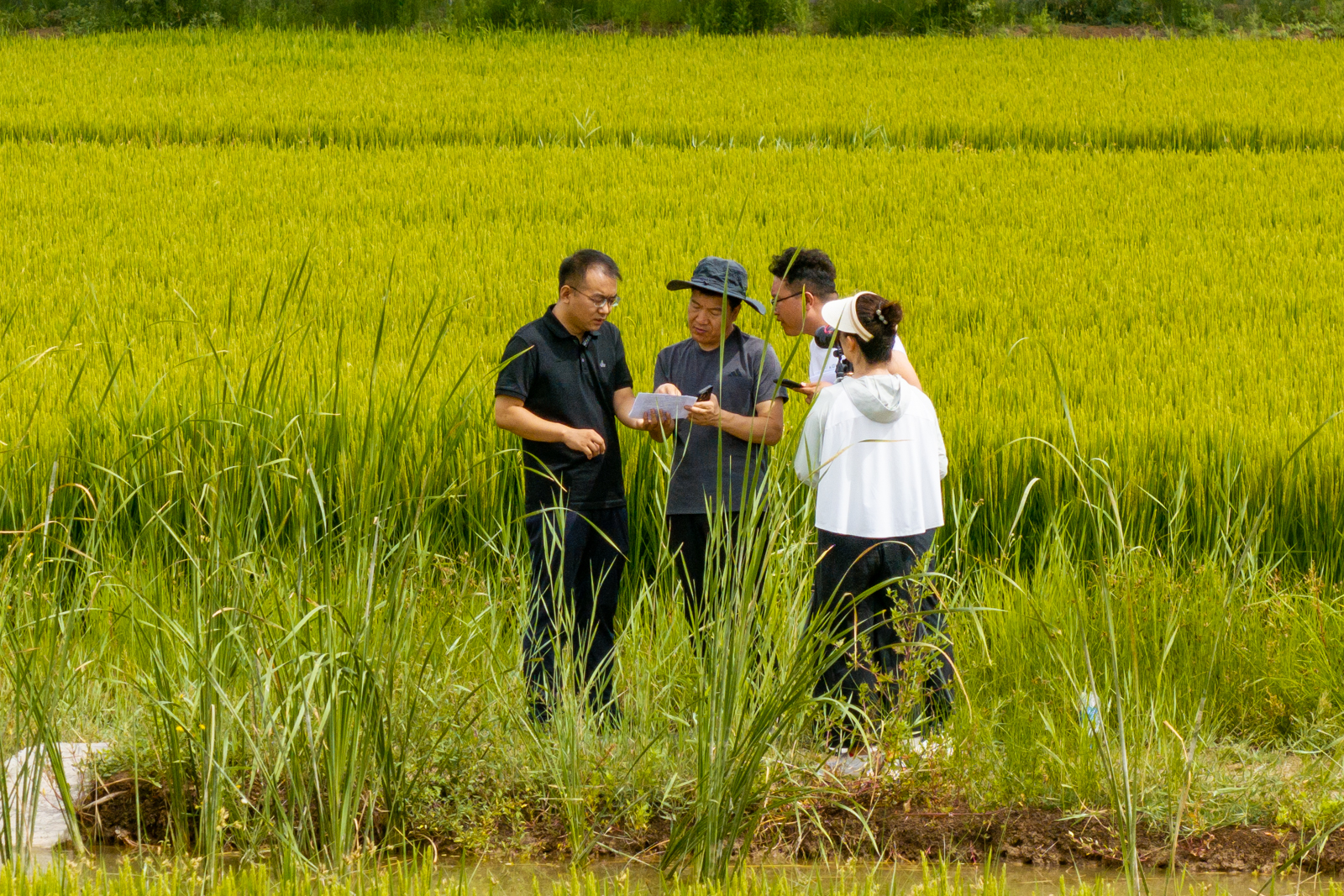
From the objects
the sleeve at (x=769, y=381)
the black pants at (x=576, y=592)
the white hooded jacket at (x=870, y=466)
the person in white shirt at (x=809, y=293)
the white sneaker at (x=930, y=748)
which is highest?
the person in white shirt at (x=809, y=293)

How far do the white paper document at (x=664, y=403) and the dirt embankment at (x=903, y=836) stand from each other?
1104 mm

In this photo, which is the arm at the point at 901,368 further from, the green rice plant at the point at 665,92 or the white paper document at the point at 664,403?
the green rice plant at the point at 665,92

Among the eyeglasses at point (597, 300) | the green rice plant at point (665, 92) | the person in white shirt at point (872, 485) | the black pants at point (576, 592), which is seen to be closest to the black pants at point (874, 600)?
the person in white shirt at point (872, 485)

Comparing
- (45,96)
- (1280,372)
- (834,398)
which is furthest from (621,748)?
(45,96)

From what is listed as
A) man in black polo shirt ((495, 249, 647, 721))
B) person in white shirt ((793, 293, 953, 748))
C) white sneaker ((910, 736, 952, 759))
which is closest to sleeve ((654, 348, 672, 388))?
man in black polo shirt ((495, 249, 647, 721))

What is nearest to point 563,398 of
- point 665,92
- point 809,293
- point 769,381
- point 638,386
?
point 769,381

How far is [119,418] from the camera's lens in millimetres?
4996

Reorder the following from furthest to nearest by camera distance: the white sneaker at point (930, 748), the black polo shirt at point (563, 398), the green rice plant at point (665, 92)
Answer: the green rice plant at point (665, 92), the black polo shirt at point (563, 398), the white sneaker at point (930, 748)

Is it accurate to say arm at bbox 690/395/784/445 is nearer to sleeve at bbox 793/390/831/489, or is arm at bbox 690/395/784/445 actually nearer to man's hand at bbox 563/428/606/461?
sleeve at bbox 793/390/831/489

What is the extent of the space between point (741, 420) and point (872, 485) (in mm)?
443

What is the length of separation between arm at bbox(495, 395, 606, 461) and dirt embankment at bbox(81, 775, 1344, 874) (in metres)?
1.00

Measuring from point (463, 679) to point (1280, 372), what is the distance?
13.4 feet

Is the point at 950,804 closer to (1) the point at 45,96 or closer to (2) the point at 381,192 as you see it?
(2) the point at 381,192

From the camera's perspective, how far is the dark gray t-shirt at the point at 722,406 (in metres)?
3.97
